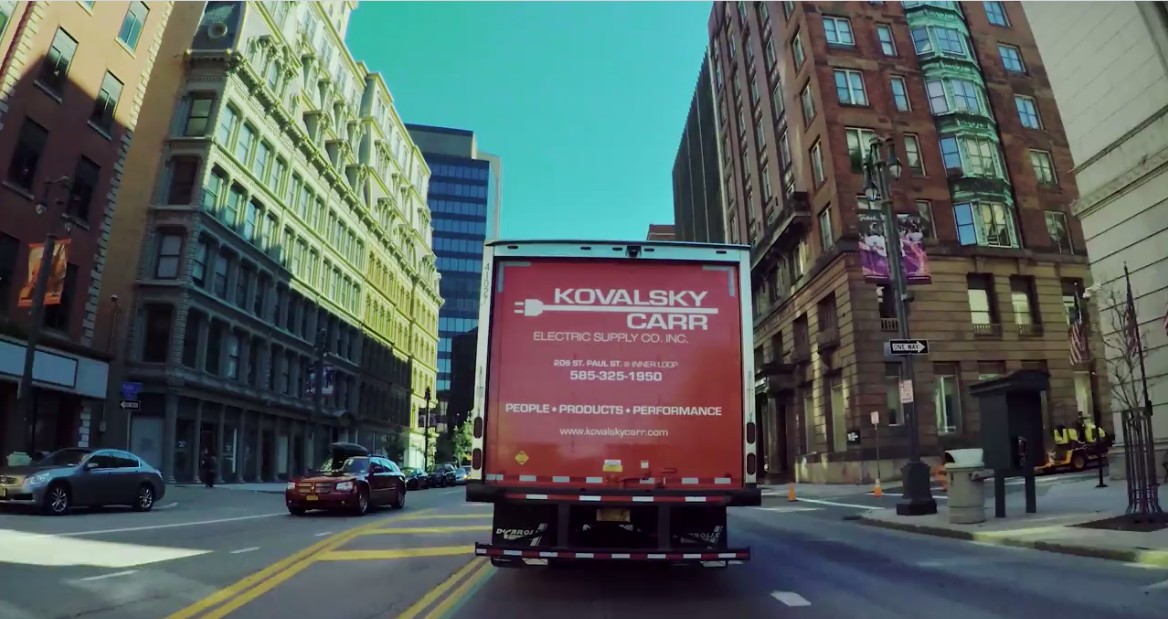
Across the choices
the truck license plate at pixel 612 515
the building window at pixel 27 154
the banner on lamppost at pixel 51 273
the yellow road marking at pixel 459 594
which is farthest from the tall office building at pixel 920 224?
the building window at pixel 27 154

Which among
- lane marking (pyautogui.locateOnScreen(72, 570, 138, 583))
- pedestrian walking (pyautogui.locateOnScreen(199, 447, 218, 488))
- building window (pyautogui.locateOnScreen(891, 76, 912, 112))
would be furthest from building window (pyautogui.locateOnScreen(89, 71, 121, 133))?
building window (pyautogui.locateOnScreen(891, 76, 912, 112))

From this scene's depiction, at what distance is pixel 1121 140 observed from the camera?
63.6 feet

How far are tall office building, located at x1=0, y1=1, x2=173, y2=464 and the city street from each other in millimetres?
14575

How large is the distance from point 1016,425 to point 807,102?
28.3 metres

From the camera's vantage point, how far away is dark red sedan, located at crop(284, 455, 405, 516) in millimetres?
17109

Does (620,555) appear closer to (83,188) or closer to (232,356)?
(83,188)

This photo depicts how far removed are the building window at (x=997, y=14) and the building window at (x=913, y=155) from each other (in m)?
10.3

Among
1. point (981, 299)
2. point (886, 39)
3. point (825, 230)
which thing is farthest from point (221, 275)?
point (981, 299)

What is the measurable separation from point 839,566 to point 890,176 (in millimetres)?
11864

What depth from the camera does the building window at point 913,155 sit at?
35.7 meters

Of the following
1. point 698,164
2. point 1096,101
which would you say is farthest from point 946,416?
point 698,164

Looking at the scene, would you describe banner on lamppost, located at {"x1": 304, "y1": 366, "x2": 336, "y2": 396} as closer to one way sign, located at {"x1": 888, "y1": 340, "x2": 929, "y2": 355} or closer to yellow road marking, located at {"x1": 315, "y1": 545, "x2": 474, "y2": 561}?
yellow road marking, located at {"x1": 315, "y1": 545, "x2": 474, "y2": 561}

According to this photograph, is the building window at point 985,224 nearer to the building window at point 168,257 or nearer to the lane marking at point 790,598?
the lane marking at point 790,598

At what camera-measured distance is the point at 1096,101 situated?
20234 mm
